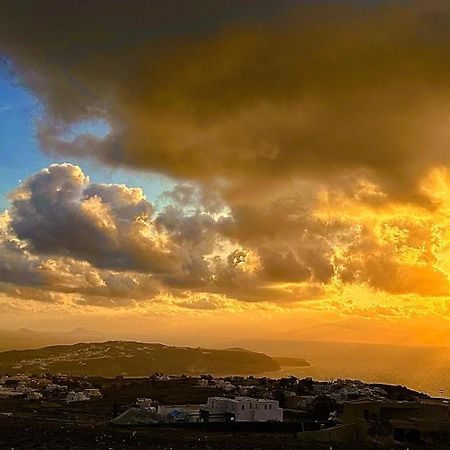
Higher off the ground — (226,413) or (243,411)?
(243,411)

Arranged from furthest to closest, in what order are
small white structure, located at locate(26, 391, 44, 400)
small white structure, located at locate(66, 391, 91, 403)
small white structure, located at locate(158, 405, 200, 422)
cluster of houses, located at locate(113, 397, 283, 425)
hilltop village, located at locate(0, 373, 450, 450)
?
small white structure, located at locate(26, 391, 44, 400), small white structure, located at locate(66, 391, 91, 403), small white structure, located at locate(158, 405, 200, 422), cluster of houses, located at locate(113, 397, 283, 425), hilltop village, located at locate(0, 373, 450, 450)

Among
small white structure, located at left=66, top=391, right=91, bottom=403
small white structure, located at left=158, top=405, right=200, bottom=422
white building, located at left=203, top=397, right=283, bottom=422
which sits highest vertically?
white building, located at left=203, top=397, right=283, bottom=422

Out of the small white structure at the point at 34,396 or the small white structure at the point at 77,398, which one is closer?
the small white structure at the point at 77,398

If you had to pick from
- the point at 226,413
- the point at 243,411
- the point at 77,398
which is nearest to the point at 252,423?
the point at 243,411

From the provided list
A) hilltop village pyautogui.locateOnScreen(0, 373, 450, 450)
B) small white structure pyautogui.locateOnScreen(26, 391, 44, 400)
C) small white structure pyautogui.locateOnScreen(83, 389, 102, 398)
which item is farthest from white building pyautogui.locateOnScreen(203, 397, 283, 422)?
small white structure pyautogui.locateOnScreen(26, 391, 44, 400)

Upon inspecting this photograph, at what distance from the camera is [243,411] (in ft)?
253

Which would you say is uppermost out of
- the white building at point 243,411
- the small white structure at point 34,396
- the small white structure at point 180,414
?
the white building at point 243,411

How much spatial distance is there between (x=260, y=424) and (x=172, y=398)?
4763cm

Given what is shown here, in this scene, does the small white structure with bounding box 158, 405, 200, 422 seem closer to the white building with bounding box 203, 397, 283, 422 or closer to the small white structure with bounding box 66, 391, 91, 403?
the white building with bounding box 203, 397, 283, 422

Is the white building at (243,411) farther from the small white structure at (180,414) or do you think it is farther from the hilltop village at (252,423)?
the small white structure at (180,414)

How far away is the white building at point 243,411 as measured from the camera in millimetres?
76625

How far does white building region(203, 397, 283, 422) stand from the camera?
76625mm

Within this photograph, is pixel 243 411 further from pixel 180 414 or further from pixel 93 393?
pixel 93 393

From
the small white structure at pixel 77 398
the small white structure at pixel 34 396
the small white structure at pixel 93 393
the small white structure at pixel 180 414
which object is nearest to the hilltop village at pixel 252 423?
the small white structure at pixel 180 414
